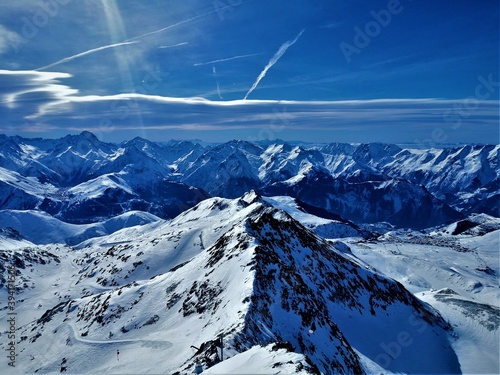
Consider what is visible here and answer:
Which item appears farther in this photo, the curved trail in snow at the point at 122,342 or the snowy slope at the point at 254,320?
the curved trail in snow at the point at 122,342

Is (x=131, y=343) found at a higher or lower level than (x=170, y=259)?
lower

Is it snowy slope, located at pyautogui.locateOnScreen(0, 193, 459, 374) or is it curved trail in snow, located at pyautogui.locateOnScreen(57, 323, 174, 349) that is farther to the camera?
curved trail in snow, located at pyautogui.locateOnScreen(57, 323, 174, 349)

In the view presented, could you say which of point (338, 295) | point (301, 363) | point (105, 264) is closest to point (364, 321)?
point (338, 295)

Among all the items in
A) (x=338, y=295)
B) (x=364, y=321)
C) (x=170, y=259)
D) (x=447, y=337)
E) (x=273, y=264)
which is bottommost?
(x=447, y=337)

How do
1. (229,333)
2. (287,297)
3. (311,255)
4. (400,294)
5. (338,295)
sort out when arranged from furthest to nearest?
1. (400,294)
2. (311,255)
3. (338,295)
4. (287,297)
5. (229,333)

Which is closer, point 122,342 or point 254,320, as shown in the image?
point 254,320

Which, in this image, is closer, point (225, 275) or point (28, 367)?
point (225, 275)

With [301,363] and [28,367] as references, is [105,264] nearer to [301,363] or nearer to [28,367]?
[28,367]

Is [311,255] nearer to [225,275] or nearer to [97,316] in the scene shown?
[225,275]

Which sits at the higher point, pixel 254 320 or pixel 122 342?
pixel 122 342

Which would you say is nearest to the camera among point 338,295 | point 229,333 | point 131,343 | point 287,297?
point 229,333

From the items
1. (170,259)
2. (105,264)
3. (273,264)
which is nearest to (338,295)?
(273,264)
